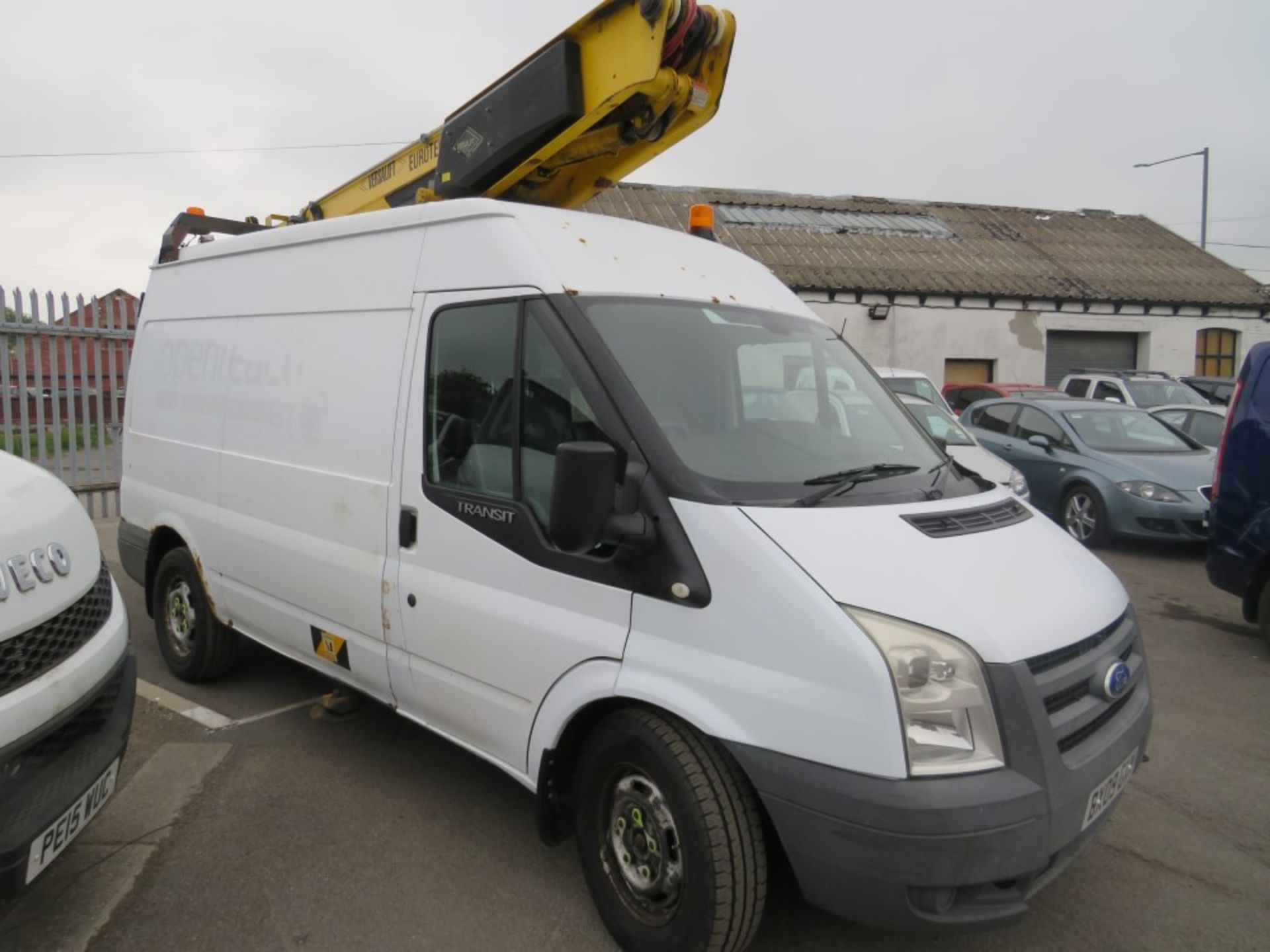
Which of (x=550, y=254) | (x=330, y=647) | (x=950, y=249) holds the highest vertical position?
(x=950, y=249)

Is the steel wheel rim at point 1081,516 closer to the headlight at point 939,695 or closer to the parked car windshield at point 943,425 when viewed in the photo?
the parked car windshield at point 943,425

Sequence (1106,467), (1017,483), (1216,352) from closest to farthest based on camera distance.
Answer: (1017,483)
(1106,467)
(1216,352)

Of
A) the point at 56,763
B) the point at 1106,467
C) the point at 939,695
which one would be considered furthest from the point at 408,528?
the point at 1106,467

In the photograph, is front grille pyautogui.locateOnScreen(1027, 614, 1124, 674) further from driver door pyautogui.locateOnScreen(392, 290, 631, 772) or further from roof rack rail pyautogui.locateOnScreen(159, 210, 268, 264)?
roof rack rail pyautogui.locateOnScreen(159, 210, 268, 264)

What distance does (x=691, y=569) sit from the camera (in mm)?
2426

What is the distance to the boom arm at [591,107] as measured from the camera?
387cm

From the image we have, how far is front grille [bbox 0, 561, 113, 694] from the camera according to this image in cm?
226

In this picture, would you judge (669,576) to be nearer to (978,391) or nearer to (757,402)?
(757,402)

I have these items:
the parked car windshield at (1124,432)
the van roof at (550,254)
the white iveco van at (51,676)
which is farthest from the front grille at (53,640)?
the parked car windshield at (1124,432)

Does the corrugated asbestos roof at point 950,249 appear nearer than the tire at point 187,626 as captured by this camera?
No

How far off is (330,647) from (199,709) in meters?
1.38

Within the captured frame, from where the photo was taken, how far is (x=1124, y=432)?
9352 millimetres

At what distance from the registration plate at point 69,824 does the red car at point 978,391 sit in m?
14.3

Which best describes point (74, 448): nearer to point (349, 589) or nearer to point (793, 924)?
point (349, 589)
